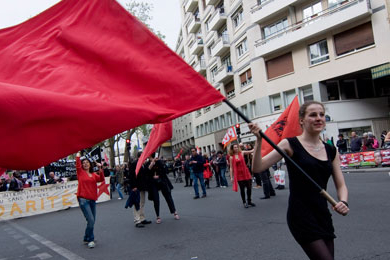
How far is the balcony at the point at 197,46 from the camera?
45125mm

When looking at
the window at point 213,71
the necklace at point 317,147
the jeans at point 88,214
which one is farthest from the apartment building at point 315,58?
the necklace at point 317,147

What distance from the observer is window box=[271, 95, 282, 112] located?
29.0 m

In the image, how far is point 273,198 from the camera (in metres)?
10.8

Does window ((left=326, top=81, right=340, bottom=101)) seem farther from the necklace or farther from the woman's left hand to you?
the woman's left hand

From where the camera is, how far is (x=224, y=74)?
36.9 m

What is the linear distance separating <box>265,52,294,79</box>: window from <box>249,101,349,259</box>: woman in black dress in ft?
84.4

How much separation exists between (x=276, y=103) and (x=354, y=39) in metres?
7.88

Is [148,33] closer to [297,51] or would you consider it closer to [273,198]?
[273,198]

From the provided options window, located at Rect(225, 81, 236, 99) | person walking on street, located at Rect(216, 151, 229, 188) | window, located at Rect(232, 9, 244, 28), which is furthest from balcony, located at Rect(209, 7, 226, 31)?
person walking on street, located at Rect(216, 151, 229, 188)

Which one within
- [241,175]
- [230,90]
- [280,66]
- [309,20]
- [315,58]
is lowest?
[241,175]

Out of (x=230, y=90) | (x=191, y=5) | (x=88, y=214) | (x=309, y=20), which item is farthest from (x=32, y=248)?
(x=191, y=5)

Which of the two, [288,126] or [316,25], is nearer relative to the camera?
[288,126]

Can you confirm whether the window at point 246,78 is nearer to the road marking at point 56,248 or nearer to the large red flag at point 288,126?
the road marking at point 56,248

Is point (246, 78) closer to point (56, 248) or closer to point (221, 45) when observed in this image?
point (221, 45)
